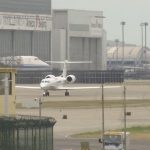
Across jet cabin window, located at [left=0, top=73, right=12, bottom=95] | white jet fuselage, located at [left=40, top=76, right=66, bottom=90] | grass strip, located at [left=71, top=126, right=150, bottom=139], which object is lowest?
grass strip, located at [left=71, top=126, right=150, bottom=139]

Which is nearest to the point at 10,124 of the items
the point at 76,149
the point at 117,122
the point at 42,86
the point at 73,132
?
the point at 76,149

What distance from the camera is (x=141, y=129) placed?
72.0m

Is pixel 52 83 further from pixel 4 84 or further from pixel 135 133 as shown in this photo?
pixel 4 84

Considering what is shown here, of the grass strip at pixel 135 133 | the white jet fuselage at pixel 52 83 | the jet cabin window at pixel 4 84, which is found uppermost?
the jet cabin window at pixel 4 84

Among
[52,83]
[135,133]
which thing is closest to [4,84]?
Result: [135,133]

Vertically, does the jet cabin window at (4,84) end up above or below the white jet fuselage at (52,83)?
above

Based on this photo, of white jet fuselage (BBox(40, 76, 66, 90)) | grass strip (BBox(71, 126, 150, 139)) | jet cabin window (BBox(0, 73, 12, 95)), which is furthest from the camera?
white jet fuselage (BBox(40, 76, 66, 90))

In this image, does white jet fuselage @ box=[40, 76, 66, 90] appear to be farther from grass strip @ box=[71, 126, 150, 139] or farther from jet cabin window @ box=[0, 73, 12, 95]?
jet cabin window @ box=[0, 73, 12, 95]

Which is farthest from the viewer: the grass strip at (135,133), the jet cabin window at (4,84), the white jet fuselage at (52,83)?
the white jet fuselage at (52,83)

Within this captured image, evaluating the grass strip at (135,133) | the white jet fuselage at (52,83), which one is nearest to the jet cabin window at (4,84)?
the grass strip at (135,133)

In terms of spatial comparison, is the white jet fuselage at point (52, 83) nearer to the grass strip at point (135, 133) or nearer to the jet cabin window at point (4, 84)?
the grass strip at point (135, 133)

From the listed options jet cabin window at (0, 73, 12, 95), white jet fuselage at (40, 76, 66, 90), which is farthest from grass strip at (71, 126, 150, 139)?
white jet fuselage at (40, 76, 66, 90)

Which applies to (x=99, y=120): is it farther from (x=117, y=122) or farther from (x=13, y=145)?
(x=13, y=145)

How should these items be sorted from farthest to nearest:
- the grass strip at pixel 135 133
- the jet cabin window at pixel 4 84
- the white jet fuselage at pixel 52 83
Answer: the white jet fuselage at pixel 52 83 → the grass strip at pixel 135 133 → the jet cabin window at pixel 4 84
